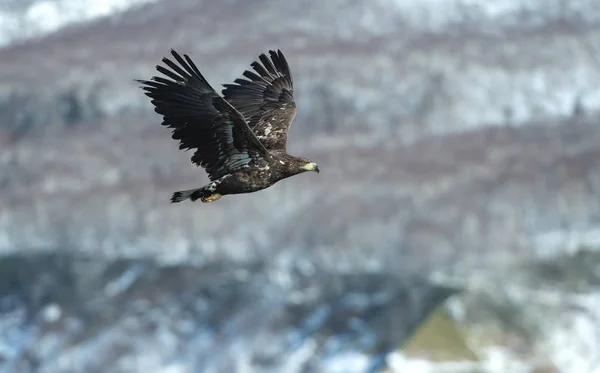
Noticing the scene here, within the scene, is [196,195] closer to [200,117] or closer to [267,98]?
[200,117]

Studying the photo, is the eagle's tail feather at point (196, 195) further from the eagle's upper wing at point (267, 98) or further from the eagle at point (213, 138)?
the eagle's upper wing at point (267, 98)

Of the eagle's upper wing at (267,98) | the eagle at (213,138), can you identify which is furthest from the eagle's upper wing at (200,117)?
the eagle's upper wing at (267,98)

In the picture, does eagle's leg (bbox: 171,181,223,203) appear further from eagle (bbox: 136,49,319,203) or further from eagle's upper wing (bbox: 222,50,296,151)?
eagle's upper wing (bbox: 222,50,296,151)

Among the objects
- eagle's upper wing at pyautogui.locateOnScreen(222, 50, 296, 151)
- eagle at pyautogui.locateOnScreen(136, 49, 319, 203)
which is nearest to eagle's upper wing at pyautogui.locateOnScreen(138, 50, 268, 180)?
eagle at pyautogui.locateOnScreen(136, 49, 319, 203)

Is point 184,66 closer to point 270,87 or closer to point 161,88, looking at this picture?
point 161,88

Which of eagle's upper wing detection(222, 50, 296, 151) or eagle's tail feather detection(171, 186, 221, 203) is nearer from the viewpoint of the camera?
eagle's tail feather detection(171, 186, 221, 203)

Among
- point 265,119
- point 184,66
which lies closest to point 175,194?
point 184,66
